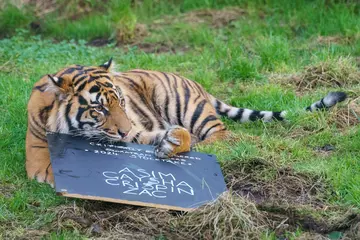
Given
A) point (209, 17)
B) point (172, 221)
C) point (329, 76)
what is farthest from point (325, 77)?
point (172, 221)

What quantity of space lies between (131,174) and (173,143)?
21.1 inches

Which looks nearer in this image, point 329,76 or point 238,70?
point 329,76

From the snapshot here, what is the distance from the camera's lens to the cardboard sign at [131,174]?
5.03 metres

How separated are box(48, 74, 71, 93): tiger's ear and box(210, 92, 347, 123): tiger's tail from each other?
6.11 feet

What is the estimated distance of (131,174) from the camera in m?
5.33

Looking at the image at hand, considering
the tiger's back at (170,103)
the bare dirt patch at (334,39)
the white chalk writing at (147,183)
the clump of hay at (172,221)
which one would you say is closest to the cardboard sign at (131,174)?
the white chalk writing at (147,183)

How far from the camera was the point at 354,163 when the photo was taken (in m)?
5.76

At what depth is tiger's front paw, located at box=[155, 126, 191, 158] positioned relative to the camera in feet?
18.5

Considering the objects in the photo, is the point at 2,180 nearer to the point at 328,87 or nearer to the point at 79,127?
the point at 79,127

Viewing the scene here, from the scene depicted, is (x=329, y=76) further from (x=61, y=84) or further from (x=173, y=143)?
(x=61, y=84)

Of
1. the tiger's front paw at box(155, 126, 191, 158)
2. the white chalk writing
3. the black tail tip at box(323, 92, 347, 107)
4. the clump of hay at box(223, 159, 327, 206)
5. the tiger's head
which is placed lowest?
the black tail tip at box(323, 92, 347, 107)

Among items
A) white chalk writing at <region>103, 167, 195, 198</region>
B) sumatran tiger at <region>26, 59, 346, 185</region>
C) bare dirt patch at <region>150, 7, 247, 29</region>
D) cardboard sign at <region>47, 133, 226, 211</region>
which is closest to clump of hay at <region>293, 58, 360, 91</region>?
sumatran tiger at <region>26, 59, 346, 185</region>

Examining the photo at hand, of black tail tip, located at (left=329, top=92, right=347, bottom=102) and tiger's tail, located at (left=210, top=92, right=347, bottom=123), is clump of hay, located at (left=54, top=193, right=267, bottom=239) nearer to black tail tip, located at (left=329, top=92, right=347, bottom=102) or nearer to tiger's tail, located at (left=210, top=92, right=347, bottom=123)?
tiger's tail, located at (left=210, top=92, right=347, bottom=123)

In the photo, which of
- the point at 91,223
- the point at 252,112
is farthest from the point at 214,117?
the point at 91,223
